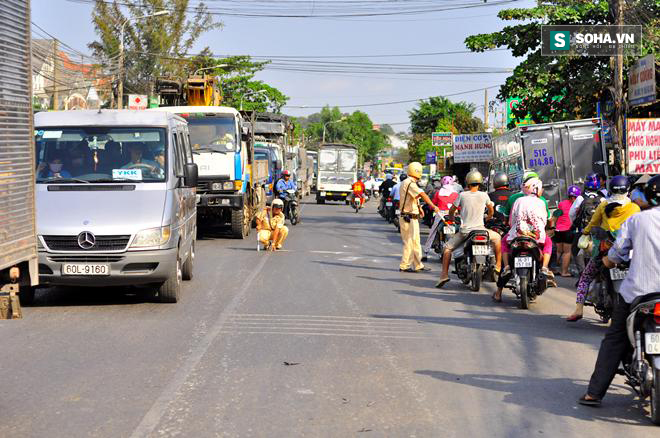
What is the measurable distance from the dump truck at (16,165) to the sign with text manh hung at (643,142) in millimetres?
13302

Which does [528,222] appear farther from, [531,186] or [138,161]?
[138,161]

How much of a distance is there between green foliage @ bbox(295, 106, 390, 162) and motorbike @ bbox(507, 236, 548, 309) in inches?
5151

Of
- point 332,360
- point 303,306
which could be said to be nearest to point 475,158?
point 303,306

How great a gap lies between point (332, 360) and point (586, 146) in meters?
14.9

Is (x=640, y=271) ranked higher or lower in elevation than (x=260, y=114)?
lower

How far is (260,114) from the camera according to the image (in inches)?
1563

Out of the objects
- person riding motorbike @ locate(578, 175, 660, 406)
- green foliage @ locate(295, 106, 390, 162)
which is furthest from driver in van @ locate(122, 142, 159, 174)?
green foliage @ locate(295, 106, 390, 162)

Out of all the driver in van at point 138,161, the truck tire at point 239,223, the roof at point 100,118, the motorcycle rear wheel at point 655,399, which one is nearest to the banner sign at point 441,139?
the truck tire at point 239,223

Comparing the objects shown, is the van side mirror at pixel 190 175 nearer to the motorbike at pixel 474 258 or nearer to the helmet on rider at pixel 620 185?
the motorbike at pixel 474 258

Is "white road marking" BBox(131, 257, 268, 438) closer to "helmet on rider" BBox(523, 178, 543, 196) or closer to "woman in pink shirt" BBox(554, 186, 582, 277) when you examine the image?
"helmet on rider" BBox(523, 178, 543, 196)

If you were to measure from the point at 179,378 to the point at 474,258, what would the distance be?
694 centimetres

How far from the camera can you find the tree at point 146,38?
55.2 meters

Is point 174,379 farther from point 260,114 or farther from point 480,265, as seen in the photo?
point 260,114

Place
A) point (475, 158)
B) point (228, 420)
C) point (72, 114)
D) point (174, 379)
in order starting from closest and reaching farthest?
point (228, 420)
point (174, 379)
point (72, 114)
point (475, 158)
